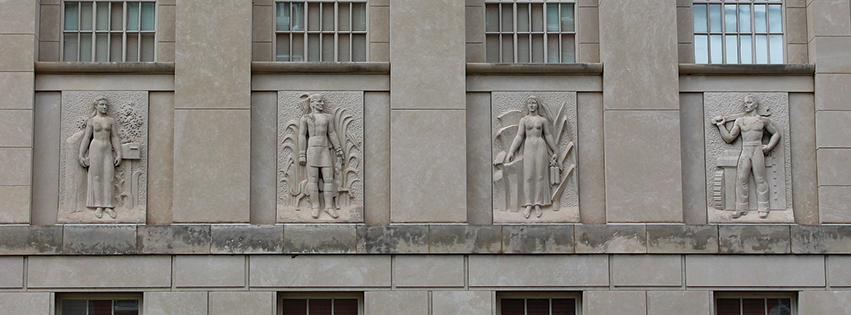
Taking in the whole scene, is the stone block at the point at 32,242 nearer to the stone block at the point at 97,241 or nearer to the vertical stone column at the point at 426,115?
the stone block at the point at 97,241

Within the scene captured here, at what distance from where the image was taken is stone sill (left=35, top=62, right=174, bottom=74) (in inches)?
693

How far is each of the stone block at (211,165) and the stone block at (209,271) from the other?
0.68 meters

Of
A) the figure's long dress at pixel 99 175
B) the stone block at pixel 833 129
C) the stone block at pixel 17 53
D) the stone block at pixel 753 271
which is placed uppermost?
the stone block at pixel 17 53

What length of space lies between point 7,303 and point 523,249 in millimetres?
9099

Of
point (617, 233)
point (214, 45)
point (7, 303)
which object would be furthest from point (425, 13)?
point (7, 303)

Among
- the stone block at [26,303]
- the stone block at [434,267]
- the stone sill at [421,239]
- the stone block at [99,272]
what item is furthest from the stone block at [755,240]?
the stone block at [26,303]

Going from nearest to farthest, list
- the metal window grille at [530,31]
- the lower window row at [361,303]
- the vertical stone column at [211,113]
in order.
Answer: the vertical stone column at [211,113], the lower window row at [361,303], the metal window grille at [530,31]

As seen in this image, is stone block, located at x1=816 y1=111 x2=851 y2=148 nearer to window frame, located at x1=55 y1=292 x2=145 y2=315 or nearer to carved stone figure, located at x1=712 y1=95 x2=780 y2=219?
carved stone figure, located at x1=712 y1=95 x2=780 y2=219

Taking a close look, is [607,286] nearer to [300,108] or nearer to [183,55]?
[300,108]

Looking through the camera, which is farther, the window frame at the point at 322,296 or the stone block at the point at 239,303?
the window frame at the point at 322,296

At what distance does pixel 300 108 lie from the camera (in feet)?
58.3

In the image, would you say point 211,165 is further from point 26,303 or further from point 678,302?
point 678,302

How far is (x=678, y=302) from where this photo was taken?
17469 millimetres

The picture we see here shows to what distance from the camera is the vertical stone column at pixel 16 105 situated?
17375 millimetres
